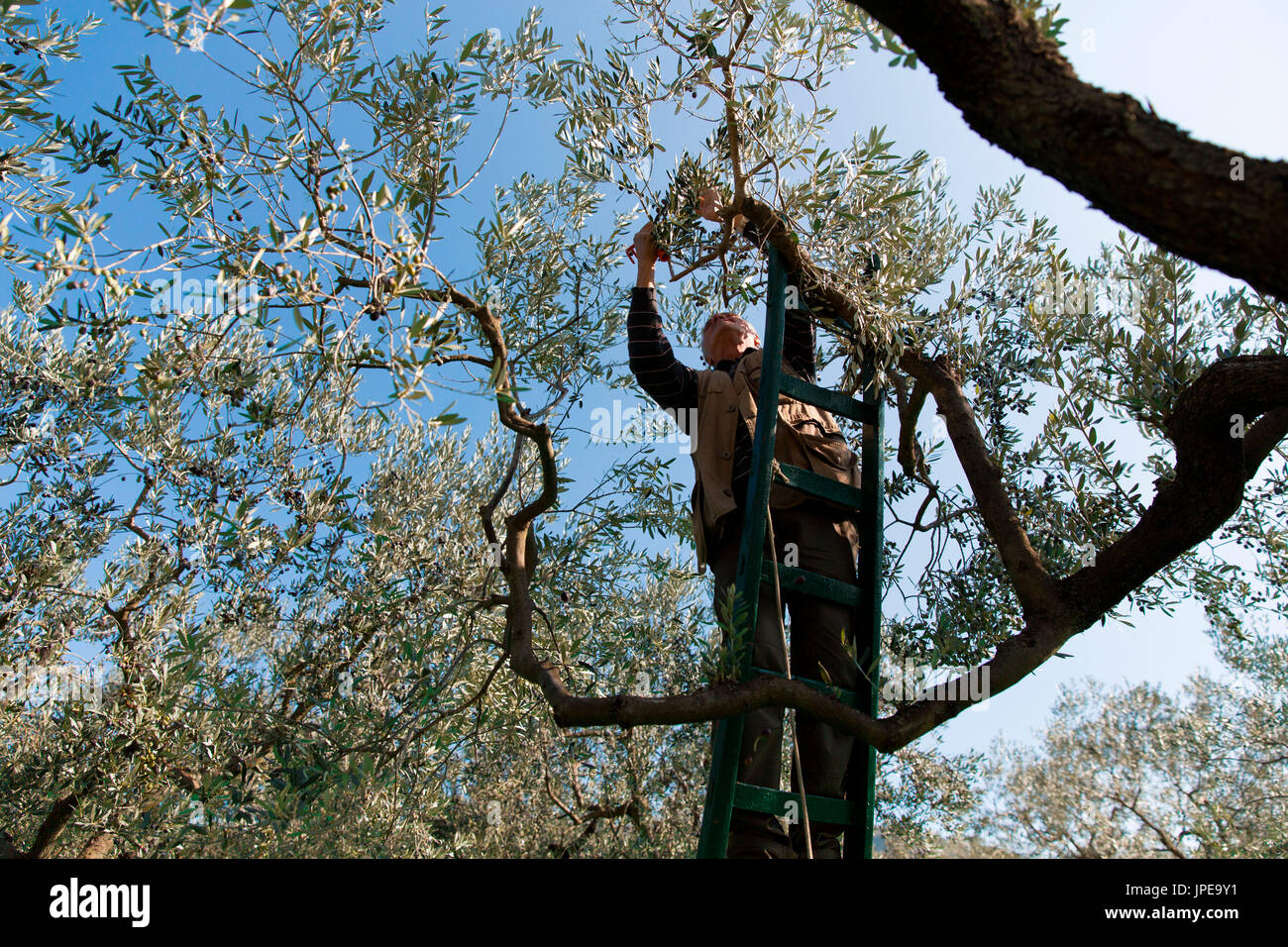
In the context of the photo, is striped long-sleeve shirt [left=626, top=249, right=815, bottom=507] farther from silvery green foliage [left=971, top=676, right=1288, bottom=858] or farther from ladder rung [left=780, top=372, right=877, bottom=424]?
silvery green foliage [left=971, top=676, right=1288, bottom=858]

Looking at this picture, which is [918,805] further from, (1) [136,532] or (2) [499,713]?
(1) [136,532]

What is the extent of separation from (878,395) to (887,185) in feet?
3.21

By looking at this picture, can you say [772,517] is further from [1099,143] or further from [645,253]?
[1099,143]

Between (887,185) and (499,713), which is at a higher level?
(887,185)

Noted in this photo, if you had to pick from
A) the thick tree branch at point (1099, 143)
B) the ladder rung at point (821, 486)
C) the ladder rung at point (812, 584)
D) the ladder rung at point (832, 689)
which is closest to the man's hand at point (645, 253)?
the ladder rung at point (821, 486)

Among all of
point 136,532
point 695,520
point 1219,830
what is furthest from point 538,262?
point 1219,830

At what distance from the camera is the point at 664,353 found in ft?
13.3

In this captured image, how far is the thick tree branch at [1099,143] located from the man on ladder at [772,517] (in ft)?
6.56

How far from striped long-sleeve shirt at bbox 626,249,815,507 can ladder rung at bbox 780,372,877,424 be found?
13.1 inches

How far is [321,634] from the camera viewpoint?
6035 mm

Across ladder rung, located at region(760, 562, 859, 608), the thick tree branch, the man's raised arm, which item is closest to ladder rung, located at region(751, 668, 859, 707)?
ladder rung, located at region(760, 562, 859, 608)

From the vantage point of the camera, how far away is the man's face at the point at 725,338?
4.44 meters

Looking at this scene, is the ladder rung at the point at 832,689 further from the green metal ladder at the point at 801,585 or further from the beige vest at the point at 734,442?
the beige vest at the point at 734,442
